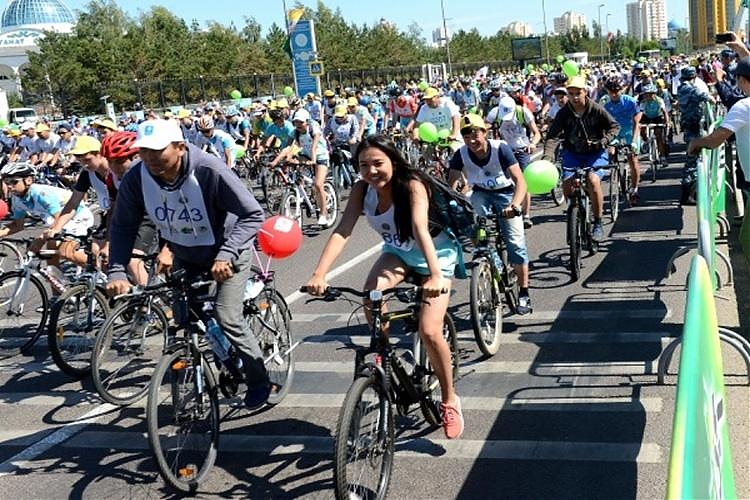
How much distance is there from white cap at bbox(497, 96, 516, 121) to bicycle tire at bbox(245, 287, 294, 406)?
8339 millimetres

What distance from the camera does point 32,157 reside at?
69.2ft

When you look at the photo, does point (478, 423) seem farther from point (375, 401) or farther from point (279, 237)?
point (279, 237)

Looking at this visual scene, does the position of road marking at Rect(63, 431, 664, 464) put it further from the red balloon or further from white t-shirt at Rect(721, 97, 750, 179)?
white t-shirt at Rect(721, 97, 750, 179)

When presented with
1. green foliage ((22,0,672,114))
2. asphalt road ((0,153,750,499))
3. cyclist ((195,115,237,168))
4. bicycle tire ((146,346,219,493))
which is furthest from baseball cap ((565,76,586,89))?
green foliage ((22,0,672,114))

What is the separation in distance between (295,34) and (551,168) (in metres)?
29.6

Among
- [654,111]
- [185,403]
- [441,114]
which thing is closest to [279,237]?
[185,403]

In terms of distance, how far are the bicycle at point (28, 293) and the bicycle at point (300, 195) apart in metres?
5.20

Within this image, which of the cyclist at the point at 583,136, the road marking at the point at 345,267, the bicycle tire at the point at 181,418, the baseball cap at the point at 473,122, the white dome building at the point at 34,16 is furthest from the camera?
the white dome building at the point at 34,16

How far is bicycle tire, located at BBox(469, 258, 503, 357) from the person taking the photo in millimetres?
6370

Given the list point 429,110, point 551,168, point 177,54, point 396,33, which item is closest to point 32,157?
point 429,110

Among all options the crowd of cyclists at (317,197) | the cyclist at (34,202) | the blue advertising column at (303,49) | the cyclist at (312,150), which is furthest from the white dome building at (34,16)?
the cyclist at (34,202)

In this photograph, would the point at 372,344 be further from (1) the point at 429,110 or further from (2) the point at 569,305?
(1) the point at 429,110

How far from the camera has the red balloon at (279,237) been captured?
6.10 metres

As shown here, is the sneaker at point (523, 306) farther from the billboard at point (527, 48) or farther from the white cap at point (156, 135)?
the billboard at point (527, 48)
